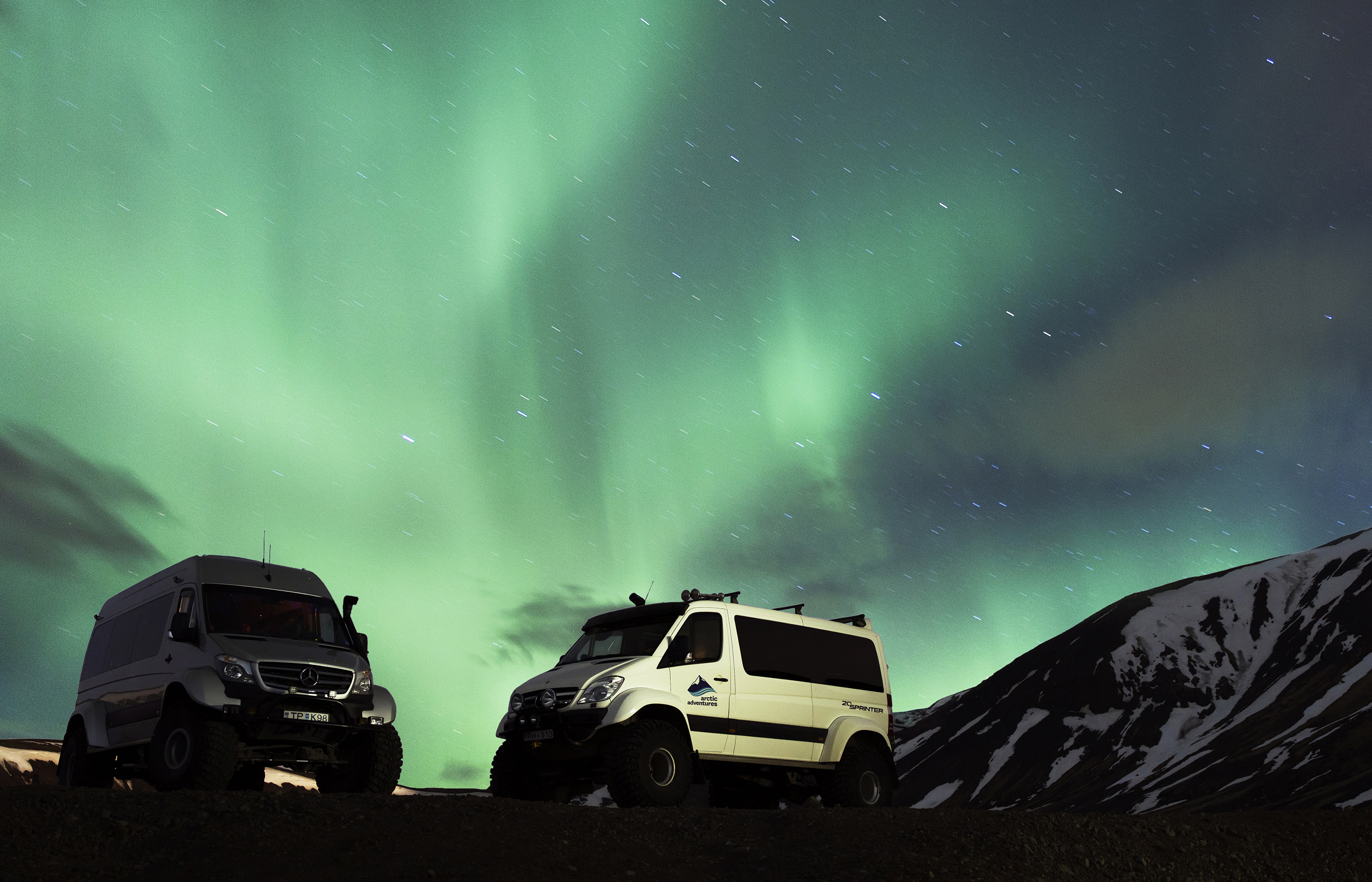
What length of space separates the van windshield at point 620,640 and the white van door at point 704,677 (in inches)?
12.0

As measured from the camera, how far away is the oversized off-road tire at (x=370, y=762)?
14.3 meters

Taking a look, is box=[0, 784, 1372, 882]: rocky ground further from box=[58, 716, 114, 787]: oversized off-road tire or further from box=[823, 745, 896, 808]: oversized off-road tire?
box=[58, 716, 114, 787]: oversized off-road tire

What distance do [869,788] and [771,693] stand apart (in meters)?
2.47

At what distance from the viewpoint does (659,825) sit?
11180mm

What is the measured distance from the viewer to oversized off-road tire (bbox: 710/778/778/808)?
1648 cm

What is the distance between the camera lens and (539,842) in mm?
10164

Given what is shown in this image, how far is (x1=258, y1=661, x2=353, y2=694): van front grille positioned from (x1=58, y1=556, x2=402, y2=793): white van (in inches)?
0.5

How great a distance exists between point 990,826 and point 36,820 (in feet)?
31.4

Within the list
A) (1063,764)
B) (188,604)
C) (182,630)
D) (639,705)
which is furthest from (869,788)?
(1063,764)

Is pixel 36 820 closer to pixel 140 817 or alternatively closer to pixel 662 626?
pixel 140 817

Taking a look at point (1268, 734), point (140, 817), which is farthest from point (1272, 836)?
point (1268, 734)

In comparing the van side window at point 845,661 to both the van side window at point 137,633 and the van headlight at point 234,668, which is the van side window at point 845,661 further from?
the van side window at point 137,633

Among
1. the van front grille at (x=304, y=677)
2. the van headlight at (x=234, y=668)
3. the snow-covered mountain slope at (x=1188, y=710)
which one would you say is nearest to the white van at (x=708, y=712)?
the van front grille at (x=304, y=677)

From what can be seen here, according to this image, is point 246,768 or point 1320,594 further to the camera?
point 1320,594
